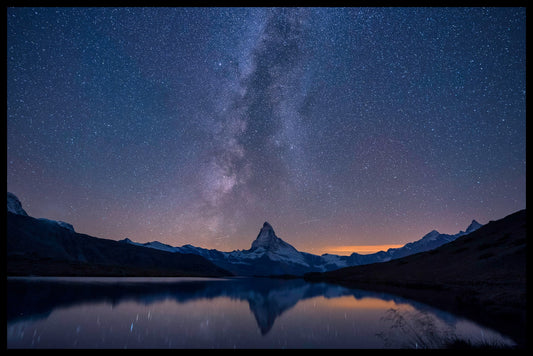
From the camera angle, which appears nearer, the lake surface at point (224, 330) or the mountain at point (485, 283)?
the lake surface at point (224, 330)

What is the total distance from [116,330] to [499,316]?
34.1 meters

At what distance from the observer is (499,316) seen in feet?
89.8

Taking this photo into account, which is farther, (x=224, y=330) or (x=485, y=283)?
(x=485, y=283)

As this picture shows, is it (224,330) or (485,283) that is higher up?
(485,283)

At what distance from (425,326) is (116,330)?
75.2 feet

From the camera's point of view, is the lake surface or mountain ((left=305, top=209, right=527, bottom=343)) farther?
mountain ((left=305, top=209, right=527, bottom=343))
